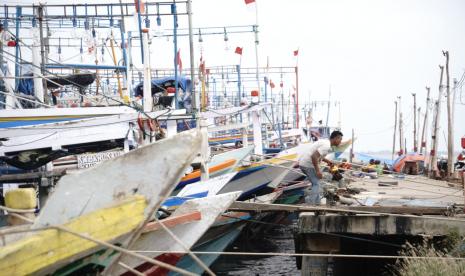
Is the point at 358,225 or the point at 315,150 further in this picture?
the point at 315,150

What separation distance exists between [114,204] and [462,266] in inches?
188

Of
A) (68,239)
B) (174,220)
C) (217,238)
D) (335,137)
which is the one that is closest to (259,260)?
(217,238)

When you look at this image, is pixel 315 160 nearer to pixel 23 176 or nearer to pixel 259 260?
pixel 23 176

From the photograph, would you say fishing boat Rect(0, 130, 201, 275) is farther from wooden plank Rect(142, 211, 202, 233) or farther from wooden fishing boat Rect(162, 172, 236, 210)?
wooden fishing boat Rect(162, 172, 236, 210)

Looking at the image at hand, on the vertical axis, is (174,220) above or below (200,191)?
above

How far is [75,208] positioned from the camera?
18.4 ft

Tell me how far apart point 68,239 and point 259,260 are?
13.1 m

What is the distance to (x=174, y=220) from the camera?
691cm

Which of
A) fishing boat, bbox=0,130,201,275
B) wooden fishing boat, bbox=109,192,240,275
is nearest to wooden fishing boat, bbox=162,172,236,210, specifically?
wooden fishing boat, bbox=109,192,240,275

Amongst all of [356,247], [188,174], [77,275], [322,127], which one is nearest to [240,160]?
[188,174]

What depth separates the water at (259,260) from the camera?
16484mm

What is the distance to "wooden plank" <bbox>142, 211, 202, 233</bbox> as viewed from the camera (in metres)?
6.82

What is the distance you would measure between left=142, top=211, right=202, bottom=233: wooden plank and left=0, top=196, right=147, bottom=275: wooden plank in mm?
994

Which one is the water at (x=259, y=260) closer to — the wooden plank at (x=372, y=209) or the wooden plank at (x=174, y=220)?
the wooden plank at (x=372, y=209)
